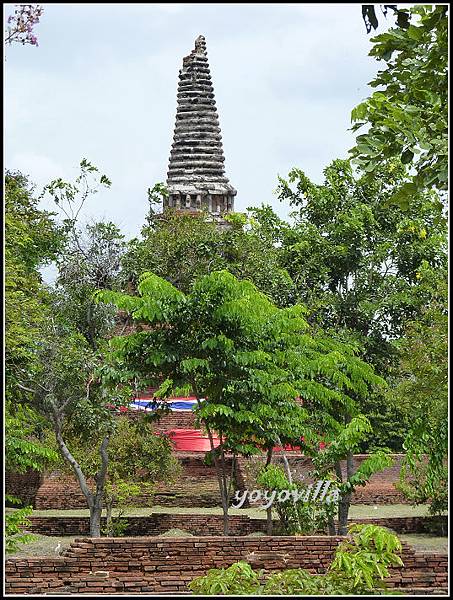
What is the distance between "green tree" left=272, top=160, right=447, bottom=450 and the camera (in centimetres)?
2691

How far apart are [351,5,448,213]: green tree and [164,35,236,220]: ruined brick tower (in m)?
23.7

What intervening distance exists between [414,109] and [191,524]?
1291 cm

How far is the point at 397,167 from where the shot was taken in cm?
2717

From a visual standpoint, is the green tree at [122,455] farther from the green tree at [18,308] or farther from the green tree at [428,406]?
the green tree at [428,406]

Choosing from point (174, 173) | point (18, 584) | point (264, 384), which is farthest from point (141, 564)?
point (174, 173)

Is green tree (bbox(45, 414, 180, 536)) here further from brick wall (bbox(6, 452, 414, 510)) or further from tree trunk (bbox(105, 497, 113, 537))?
brick wall (bbox(6, 452, 414, 510))

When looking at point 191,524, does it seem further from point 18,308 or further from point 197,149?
point 197,149

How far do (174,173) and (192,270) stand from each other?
986 centimetres

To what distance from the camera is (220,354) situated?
632 inches

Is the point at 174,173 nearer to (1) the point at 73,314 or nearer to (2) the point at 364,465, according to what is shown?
(1) the point at 73,314

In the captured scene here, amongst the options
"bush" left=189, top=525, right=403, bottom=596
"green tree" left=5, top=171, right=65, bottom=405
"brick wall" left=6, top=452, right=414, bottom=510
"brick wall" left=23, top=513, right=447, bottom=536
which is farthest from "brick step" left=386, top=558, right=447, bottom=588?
"brick wall" left=6, top=452, right=414, bottom=510

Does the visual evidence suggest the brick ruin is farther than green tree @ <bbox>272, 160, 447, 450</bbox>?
No

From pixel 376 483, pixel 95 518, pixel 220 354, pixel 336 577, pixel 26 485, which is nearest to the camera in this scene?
pixel 336 577

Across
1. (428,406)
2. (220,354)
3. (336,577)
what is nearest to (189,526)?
(428,406)
